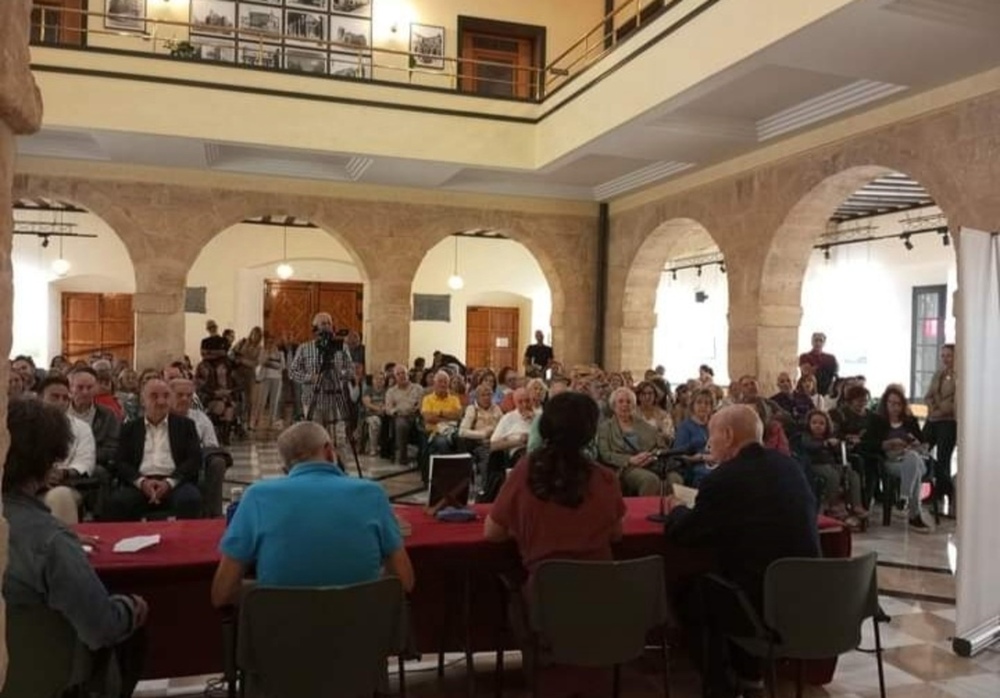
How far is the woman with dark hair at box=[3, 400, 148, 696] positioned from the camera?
214cm

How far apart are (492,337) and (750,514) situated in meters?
14.5

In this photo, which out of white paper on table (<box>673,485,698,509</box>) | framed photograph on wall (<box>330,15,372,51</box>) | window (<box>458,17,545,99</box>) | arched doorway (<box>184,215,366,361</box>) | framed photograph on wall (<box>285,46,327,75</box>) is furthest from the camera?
arched doorway (<box>184,215,366,361</box>)

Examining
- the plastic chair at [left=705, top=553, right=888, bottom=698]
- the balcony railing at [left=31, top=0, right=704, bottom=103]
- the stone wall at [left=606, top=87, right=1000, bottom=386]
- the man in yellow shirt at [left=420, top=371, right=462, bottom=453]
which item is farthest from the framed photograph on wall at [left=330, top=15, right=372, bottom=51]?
the plastic chair at [left=705, top=553, right=888, bottom=698]

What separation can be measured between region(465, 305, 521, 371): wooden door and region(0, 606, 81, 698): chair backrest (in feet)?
48.8

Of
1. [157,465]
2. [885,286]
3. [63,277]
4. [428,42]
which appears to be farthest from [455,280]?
[157,465]

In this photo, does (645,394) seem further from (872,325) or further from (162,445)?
(872,325)

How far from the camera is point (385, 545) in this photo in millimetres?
2611

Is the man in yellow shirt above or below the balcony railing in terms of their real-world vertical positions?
below

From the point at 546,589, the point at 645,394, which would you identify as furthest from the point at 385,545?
the point at 645,394

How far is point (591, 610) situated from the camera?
2.72 meters

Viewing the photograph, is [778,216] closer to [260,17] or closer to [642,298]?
[642,298]

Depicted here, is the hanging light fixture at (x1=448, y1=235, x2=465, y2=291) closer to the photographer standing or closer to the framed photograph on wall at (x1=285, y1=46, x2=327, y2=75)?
the framed photograph on wall at (x1=285, y1=46, x2=327, y2=75)

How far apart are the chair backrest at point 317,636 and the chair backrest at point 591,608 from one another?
20.3 inches

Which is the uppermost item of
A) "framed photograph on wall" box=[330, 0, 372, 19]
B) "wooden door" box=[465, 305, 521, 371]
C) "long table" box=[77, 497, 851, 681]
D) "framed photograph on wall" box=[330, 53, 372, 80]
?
"framed photograph on wall" box=[330, 0, 372, 19]
